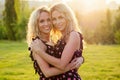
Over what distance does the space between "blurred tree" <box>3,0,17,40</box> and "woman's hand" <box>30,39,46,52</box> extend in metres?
30.3

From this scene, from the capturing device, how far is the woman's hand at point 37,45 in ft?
12.9

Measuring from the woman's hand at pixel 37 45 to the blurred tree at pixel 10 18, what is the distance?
30.3m

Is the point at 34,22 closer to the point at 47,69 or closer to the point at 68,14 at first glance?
the point at 68,14

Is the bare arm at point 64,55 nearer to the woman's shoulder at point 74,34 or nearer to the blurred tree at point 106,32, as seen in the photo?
the woman's shoulder at point 74,34

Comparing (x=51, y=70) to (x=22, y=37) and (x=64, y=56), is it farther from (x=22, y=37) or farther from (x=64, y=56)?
(x=22, y=37)

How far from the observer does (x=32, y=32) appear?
4066 mm

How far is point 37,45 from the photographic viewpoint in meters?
3.98

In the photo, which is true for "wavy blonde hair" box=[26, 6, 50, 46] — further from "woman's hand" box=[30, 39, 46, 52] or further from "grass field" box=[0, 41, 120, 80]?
"grass field" box=[0, 41, 120, 80]

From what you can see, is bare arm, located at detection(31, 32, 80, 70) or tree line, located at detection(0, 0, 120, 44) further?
tree line, located at detection(0, 0, 120, 44)

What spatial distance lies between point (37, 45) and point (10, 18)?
3129 cm

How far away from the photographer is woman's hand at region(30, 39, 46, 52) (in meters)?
3.94

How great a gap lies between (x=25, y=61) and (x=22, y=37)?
19330mm

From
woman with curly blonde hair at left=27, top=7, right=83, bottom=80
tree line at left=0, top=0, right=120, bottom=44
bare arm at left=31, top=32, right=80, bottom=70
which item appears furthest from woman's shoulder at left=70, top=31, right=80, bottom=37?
tree line at left=0, top=0, right=120, bottom=44

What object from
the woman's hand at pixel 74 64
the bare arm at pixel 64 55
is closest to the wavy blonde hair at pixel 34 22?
the bare arm at pixel 64 55
